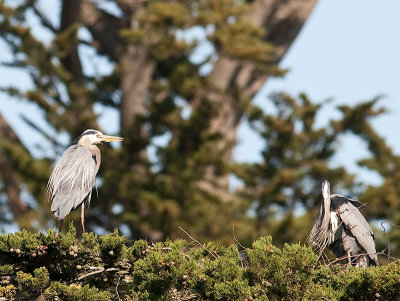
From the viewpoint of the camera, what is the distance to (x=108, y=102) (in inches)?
804

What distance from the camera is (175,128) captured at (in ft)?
61.1

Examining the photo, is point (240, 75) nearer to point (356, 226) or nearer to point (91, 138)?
point (91, 138)

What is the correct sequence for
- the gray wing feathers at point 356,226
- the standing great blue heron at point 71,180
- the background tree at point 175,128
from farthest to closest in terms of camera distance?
the background tree at point 175,128, the standing great blue heron at point 71,180, the gray wing feathers at point 356,226

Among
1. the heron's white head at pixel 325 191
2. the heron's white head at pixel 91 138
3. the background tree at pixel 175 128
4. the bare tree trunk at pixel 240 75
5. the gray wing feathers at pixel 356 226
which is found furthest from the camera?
the bare tree trunk at pixel 240 75

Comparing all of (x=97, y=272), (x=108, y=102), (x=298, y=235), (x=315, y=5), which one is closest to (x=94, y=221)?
(x=108, y=102)

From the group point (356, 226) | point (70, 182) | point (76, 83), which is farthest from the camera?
point (76, 83)

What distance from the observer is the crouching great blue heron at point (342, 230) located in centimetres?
761

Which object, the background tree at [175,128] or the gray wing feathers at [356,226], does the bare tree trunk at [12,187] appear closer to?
the background tree at [175,128]

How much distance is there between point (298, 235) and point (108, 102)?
6.47 m

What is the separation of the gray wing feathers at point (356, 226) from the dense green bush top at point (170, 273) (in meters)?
1.24

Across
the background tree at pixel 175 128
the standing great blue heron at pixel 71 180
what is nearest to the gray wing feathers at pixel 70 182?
the standing great blue heron at pixel 71 180

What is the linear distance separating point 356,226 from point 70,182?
2.99 m

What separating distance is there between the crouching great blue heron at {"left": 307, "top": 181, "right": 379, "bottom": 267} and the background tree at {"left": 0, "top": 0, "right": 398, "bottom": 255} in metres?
8.28

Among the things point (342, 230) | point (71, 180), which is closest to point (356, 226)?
point (342, 230)
